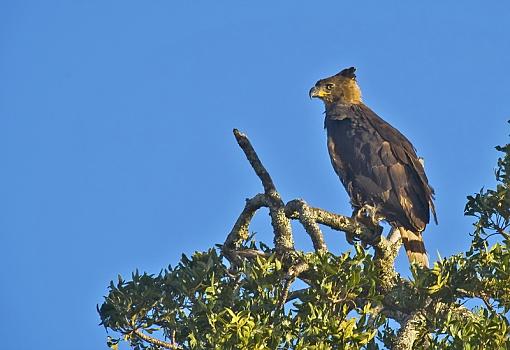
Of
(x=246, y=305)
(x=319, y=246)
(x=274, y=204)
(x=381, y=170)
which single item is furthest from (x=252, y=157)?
(x=381, y=170)

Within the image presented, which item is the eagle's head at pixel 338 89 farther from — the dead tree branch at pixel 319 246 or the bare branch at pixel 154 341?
the bare branch at pixel 154 341

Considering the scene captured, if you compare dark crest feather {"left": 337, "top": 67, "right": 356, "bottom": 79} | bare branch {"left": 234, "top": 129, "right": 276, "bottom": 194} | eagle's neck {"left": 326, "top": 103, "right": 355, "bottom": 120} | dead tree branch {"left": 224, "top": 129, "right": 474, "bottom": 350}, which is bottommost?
dead tree branch {"left": 224, "top": 129, "right": 474, "bottom": 350}

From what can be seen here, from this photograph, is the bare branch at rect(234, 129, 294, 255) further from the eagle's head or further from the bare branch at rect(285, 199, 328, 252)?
the eagle's head

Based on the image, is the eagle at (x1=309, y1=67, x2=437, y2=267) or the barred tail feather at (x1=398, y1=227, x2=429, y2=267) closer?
the barred tail feather at (x1=398, y1=227, x2=429, y2=267)

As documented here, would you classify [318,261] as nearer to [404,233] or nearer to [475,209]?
[475,209]

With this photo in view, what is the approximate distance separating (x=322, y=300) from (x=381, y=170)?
524 centimetres

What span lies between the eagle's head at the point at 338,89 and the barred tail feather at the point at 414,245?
3.02 metres

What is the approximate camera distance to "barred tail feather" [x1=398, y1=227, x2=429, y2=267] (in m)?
10.9

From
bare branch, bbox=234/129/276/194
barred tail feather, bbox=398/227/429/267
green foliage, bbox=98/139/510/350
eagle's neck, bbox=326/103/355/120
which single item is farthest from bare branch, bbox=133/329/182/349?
eagle's neck, bbox=326/103/355/120

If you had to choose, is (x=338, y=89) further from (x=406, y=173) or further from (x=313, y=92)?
(x=406, y=173)

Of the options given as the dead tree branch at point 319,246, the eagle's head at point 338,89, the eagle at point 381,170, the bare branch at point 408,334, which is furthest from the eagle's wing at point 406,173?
the bare branch at point 408,334

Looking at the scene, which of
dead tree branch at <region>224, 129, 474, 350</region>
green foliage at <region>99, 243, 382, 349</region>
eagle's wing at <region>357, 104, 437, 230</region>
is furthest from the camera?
eagle's wing at <region>357, 104, 437, 230</region>

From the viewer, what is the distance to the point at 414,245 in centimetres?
1110

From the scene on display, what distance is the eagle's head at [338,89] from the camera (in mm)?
13836
